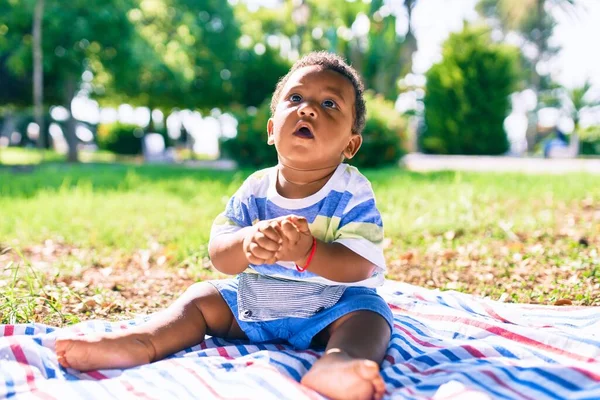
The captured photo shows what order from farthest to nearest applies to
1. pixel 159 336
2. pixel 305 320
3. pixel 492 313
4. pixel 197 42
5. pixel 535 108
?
pixel 535 108 < pixel 197 42 < pixel 492 313 < pixel 305 320 < pixel 159 336

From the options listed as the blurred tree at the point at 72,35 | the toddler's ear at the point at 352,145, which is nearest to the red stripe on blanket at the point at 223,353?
the toddler's ear at the point at 352,145

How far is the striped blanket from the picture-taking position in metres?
1.61

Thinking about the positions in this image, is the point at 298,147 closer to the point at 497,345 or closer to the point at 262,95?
the point at 497,345

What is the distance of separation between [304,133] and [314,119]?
0.06 metres

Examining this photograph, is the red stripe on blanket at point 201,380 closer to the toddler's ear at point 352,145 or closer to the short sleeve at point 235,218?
the short sleeve at point 235,218

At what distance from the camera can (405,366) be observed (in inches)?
73.5

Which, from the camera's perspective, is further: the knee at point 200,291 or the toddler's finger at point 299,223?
the knee at point 200,291

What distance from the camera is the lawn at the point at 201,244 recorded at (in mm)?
2943

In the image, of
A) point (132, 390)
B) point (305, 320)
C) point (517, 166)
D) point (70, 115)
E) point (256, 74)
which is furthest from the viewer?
point (256, 74)

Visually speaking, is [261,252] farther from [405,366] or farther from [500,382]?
[500,382]

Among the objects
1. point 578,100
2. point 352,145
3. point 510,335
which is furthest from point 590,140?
point 352,145

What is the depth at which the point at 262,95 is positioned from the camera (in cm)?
2222

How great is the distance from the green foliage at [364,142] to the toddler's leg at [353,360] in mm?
9561

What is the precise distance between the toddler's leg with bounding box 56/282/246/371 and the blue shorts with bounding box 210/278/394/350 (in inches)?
2.7
